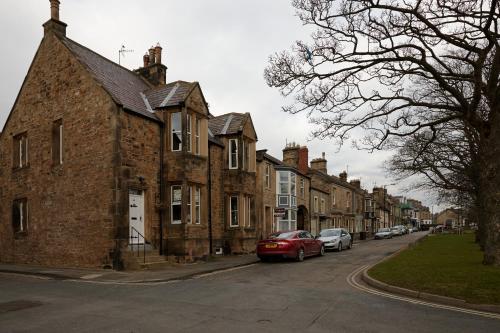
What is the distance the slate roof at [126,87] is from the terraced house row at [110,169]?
80 millimetres

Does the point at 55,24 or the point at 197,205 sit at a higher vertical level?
the point at 55,24

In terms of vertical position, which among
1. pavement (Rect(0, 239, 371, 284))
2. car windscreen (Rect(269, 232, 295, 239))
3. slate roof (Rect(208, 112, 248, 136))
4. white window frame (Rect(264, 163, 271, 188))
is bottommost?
pavement (Rect(0, 239, 371, 284))

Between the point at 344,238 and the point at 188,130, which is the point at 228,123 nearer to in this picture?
the point at 188,130

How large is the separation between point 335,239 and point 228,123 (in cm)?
1071

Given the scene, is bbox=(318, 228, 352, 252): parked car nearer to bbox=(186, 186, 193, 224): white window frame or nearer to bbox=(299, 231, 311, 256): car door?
bbox=(299, 231, 311, 256): car door

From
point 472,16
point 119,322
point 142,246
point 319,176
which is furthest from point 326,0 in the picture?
point 319,176

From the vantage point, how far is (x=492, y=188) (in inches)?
588

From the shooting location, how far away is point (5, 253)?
74.6ft

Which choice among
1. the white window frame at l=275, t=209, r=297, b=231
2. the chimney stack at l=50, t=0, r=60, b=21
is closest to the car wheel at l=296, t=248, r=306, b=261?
the white window frame at l=275, t=209, r=297, b=231

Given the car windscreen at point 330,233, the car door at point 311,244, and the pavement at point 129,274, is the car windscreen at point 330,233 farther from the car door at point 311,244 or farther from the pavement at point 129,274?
the pavement at point 129,274

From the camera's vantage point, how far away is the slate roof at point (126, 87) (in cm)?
1889

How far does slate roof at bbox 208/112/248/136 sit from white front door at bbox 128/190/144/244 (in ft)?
25.8

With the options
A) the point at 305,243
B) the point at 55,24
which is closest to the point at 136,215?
the point at 305,243

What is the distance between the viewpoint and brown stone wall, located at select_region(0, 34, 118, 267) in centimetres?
1756
